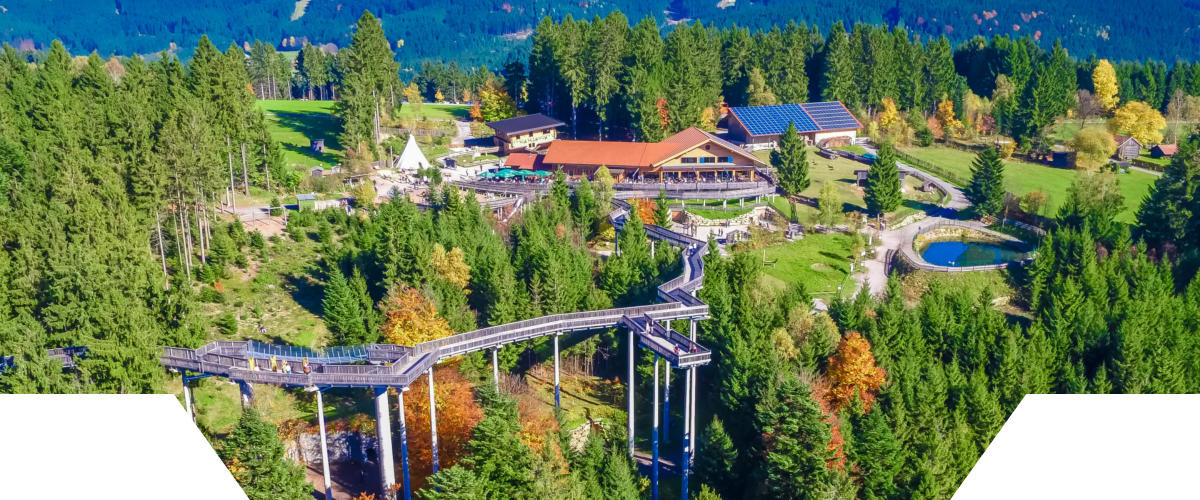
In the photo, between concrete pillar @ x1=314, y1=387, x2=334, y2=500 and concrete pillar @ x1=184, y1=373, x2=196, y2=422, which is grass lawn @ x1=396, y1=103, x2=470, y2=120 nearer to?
concrete pillar @ x1=184, y1=373, x2=196, y2=422

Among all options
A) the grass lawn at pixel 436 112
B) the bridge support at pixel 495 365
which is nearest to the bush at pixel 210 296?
the bridge support at pixel 495 365

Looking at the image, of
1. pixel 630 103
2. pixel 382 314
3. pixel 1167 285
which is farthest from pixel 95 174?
pixel 1167 285

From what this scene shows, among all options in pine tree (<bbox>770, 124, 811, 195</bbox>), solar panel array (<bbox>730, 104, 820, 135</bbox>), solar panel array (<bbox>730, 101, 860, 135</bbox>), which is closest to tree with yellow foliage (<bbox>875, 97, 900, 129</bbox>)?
solar panel array (<bbox>730, 101, 860, 135</bbox>)

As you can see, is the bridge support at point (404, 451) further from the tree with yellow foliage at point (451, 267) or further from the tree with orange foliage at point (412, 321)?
the tree with yellow foliage at point (451, 267)

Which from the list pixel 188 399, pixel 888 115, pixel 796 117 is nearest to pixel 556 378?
pixel 188 399

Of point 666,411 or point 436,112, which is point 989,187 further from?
point 436,112

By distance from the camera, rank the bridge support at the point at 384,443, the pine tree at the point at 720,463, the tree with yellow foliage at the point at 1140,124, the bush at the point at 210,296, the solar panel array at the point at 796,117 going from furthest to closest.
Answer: the tree with yellow foliage at the point at 1140,124 < the solar panel array at the point at 796,117 < the bush at the point at 210,296 < the pine tree at the point at 720,463 < the bridge support at the point at 384,443
